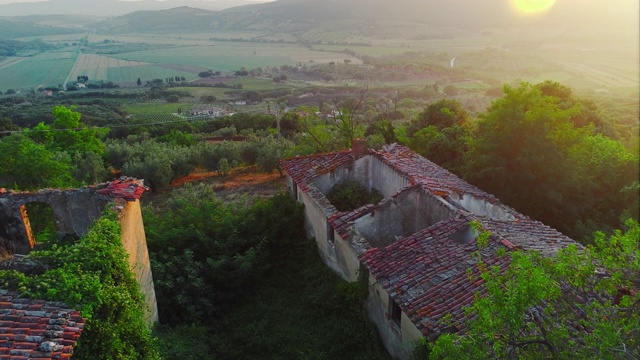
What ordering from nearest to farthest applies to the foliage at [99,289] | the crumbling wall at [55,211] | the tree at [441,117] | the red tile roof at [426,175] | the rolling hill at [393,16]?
the foliage at [99,289]
the crumbling wall at [55,211]
the red tile roof at [426,175]
the tree at [441,117]
the rolling hill at [393,16]

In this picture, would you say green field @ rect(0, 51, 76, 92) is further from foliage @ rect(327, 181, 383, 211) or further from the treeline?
the treeline

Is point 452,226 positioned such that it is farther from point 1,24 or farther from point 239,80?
point 1,24

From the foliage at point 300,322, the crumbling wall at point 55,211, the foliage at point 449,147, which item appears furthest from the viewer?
the foliage at point 449,147

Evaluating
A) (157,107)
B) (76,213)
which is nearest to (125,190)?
(76,213)

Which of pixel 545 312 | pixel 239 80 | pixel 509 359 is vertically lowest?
pixel 239 80

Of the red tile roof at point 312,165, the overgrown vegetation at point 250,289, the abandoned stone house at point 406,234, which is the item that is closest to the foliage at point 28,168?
the overgrown vegetation at point 250,289

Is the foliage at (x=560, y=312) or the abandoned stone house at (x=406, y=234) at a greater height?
the foliage at (x=560, y=312)

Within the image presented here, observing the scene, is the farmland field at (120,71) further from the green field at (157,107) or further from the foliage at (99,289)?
the foliage at (99,289)

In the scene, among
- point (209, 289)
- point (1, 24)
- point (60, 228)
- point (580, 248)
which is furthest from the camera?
point (1, 24)

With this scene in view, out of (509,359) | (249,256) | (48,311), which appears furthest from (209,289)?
(509,359)
